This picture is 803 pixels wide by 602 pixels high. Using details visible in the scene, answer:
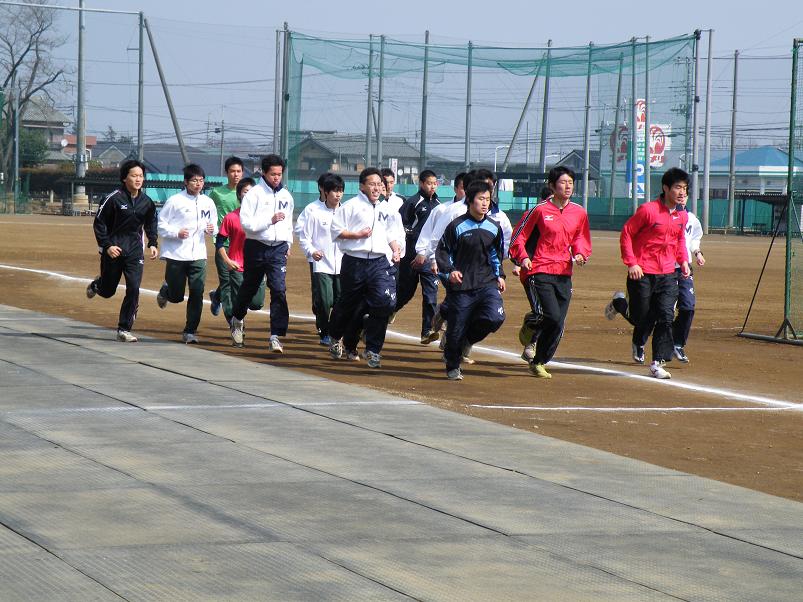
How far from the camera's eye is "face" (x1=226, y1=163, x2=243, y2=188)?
14.8m

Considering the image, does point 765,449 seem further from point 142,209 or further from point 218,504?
point 142,209

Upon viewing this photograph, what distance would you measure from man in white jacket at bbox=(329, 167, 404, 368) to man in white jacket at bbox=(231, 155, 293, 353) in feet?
2.63

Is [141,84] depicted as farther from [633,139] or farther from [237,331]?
[237,331]

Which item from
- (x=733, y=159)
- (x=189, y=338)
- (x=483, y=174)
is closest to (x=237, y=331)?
(x=189, y=338)

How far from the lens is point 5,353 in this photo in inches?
472

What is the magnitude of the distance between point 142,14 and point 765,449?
45.7 meters

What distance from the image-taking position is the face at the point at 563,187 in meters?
11.7

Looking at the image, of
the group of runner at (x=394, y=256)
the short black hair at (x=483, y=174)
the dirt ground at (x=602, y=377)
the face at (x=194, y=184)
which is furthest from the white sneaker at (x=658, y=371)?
the face at (x=194, y=184)

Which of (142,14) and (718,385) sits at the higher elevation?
(142,14)

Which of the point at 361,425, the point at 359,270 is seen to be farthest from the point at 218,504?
the point at 359,270

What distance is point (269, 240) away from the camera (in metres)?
13.0

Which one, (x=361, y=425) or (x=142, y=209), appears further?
(x=142, y=209)

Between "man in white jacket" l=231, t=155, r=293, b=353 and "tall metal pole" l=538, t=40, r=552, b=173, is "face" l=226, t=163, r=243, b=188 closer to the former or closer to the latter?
"man in white jacket" l=231, t=155, r=293, b=353

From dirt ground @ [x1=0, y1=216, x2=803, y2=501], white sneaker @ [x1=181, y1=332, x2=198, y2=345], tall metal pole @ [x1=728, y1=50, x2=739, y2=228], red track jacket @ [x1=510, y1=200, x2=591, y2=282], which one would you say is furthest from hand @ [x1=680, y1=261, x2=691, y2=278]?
tall metal pole @ [x1=728, y1=50, x2=739, y2=228]
